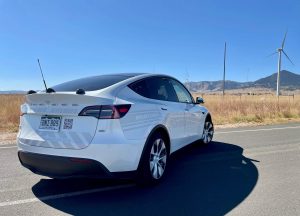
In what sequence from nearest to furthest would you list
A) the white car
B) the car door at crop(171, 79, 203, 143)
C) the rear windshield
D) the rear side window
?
the white car
the rear windshield
the rear side window
the car door at crop(171, 79, 203, 143)

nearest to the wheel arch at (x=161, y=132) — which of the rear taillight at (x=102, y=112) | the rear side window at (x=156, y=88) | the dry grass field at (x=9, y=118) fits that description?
the rear side window at (x=156, y=88)

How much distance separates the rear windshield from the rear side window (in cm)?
29

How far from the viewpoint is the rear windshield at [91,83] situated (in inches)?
192

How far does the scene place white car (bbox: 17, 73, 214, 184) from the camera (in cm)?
423

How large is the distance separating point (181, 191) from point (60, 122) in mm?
1964

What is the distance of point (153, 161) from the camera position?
5.09 m

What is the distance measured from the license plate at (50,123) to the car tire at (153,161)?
125 centimetres

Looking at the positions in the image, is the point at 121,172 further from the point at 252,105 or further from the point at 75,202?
the point at 252,105

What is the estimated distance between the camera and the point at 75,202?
435 cm

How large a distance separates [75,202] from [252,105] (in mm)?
17379

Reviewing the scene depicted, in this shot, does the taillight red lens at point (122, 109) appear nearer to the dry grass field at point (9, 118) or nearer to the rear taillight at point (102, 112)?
the rear taillight at point (102, 112)

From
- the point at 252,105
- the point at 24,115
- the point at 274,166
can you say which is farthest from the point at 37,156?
the point at 252,105

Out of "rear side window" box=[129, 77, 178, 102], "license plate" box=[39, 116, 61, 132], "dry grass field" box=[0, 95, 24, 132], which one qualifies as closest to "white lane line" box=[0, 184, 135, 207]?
"license plate" box=[39, 116, 61, 132]

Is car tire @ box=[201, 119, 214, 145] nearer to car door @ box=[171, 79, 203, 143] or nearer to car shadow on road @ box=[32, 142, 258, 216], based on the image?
car door @ box=[171, 79, 203, 143]
